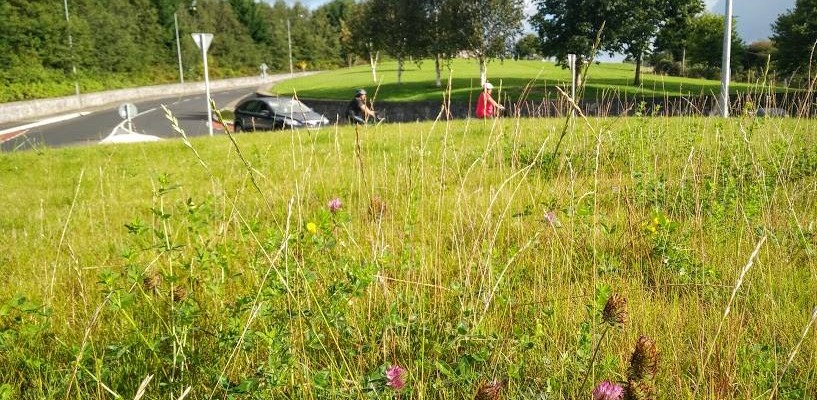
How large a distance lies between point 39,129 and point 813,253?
2857cm

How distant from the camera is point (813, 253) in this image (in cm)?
242

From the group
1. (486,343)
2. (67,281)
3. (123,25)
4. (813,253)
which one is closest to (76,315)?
(67,281)

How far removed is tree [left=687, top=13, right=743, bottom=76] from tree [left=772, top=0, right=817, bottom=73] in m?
12.7

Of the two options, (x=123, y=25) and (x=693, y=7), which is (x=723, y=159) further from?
(x=123, y=25)

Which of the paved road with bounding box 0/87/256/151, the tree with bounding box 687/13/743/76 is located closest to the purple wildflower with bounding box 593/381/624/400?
the paved road with bounding box 0/87/256/151

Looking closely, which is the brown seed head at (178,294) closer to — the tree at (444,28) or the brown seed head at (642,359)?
the brown seed head at (642,359)

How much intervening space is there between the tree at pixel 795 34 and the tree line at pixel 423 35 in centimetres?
7

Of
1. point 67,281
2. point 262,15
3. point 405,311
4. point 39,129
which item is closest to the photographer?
point 405,311

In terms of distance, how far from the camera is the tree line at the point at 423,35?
30328 mm

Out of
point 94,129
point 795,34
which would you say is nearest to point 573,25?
point 795,34

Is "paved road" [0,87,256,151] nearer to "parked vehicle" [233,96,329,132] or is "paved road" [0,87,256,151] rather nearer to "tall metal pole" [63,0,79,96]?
"parked vehicle" [233,96,329,132]

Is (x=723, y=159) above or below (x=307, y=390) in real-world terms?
above

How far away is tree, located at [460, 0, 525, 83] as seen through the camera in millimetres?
35219

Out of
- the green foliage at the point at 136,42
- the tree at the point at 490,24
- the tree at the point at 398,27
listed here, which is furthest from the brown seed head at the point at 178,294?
the tree at the point at 398,27
